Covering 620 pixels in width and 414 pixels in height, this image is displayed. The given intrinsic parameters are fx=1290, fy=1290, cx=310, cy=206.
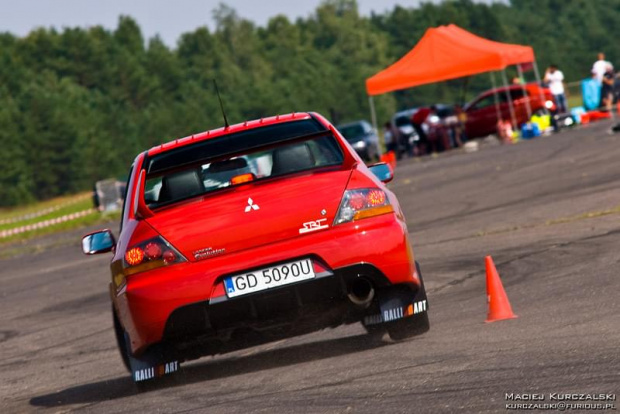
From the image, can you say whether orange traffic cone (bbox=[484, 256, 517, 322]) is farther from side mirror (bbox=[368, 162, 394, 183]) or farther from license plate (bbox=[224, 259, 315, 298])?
license plate (bbox=[224, 259, 315, 298])

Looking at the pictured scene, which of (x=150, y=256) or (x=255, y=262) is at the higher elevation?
(x=150, y=256)

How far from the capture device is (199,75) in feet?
523

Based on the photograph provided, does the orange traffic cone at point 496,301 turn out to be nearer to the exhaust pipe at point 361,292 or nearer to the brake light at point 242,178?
the exhaust pipe at point 361,292

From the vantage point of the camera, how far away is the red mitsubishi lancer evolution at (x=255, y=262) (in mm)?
7008

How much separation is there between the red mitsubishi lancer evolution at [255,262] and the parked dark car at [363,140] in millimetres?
36823

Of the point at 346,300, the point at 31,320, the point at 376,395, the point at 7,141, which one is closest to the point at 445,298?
the point at 346,300

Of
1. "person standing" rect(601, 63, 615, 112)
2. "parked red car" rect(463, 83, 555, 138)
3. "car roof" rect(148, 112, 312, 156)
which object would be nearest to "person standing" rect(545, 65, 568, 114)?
"parked red car" rect(463, 83, 555, 138)

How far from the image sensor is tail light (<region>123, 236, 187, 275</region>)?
7.07m

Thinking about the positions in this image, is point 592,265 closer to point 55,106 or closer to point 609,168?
point 609,168

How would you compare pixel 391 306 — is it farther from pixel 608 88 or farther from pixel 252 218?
pixel 608 88

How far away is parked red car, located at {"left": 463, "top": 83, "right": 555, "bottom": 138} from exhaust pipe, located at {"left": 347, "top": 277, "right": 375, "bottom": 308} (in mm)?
31017

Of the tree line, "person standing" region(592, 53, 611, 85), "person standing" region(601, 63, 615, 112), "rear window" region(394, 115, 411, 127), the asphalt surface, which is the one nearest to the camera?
the asphalt surface

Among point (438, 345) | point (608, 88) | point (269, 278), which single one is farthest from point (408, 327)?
point (608, 88)

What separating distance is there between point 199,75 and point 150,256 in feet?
504
